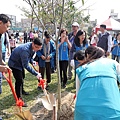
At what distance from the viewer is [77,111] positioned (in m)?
1.80

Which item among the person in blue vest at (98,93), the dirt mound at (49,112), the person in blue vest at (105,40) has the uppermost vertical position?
the person in blue vest at (105,40)

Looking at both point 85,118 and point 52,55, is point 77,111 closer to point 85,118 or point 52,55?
point 85,118

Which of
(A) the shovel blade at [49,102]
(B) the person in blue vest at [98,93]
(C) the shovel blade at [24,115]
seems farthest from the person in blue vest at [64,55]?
(B) the person in blue vest at [98,93]

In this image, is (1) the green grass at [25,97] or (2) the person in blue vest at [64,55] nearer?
(1) the green grass at [25,97]

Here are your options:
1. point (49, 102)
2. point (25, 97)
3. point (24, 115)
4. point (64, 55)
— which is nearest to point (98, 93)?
point (24, 115)

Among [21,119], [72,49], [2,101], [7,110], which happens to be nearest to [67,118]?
[21,119]

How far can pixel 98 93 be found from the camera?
1695mm

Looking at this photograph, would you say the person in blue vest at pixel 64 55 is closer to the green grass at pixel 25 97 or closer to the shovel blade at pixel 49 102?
the green grass at pixel 25 97

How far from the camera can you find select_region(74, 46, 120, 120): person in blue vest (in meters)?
1.66

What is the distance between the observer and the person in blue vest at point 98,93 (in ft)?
5.45

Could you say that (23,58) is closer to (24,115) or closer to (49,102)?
(49,102)

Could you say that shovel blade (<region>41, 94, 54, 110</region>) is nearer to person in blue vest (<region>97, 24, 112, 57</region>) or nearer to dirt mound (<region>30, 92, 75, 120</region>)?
dirt mound (<region>30, 92, 75, 120</region>)

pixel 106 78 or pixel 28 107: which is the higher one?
pixel 106 78

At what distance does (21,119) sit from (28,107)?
1029 mm
